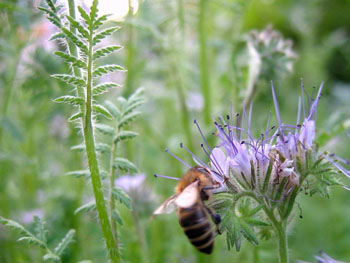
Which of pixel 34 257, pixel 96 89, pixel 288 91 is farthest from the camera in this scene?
pixel 288 91

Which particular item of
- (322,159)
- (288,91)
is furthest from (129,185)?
(288,91)

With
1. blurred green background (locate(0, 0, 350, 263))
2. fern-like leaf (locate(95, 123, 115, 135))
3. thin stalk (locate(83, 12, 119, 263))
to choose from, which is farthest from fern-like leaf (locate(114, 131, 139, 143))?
blurred green background (locate(0, 0, 350, 263))

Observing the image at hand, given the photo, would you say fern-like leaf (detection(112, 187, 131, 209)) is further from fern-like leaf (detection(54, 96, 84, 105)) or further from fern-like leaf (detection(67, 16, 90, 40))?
fern-like leaf (detection(67, 16, 90, 40))

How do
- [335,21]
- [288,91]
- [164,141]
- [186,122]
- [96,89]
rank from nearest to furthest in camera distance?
[96,89], [186,122], [164,141], [288,91], [335,21]

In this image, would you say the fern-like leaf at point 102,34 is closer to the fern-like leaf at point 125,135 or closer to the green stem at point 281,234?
the fern-like leaf at point 125,135

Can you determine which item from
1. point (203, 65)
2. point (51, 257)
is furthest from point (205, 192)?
point (203, 65)

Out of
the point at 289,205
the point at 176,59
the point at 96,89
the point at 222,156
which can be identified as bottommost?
the point at 289,205

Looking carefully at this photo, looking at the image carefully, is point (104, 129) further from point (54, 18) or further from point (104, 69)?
point (54, 18)

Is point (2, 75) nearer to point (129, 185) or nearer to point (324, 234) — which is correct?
point (129, 185)
